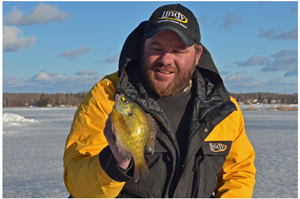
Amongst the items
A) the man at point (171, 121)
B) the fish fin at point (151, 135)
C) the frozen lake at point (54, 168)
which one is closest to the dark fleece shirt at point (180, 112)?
the man at point (171, 121)

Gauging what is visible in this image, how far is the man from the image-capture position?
2395 millimetres

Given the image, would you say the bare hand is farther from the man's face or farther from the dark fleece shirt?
the man's face

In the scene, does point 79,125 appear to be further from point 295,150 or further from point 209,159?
point 295,150

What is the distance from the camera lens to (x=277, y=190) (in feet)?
16.6

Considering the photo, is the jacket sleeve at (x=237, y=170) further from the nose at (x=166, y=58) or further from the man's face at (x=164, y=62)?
the nose at (x=166, y=58)

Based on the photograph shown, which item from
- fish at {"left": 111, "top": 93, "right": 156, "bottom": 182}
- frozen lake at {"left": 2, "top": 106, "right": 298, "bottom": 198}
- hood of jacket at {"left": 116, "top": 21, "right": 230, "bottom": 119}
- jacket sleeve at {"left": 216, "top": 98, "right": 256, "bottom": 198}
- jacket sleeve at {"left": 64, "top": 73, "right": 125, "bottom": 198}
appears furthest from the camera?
frozen lake at {"left": 2, "top": 106, "right": 298, "bottom": 198}

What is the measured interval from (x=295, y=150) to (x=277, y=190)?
3.80 meters

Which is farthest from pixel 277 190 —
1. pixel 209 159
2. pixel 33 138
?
pixel 33 138

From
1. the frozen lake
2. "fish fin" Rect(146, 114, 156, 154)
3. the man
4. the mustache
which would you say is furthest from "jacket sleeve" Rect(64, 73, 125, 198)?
the frozen lake

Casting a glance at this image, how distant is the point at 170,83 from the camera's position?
8.86 feet

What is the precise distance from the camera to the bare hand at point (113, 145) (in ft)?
6.00

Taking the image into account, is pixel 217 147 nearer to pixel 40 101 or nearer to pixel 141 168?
pixel 141 168

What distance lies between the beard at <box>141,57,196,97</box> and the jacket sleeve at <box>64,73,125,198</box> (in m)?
0.28

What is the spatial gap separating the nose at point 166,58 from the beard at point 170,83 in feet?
0.14
